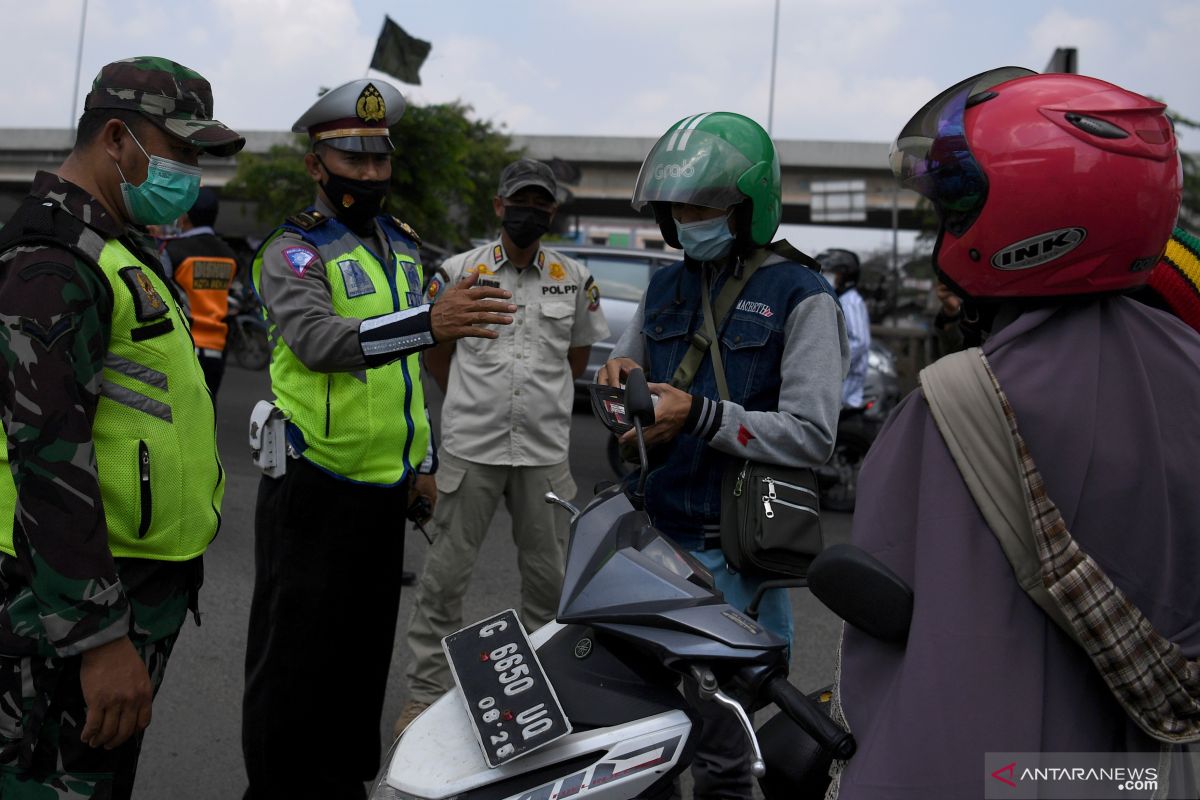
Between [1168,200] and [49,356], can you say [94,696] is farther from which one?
[1168,200]

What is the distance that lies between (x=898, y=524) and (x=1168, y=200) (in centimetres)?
58

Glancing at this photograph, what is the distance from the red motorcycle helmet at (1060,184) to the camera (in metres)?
1.42

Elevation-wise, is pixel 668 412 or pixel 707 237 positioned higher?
pixel 707 237

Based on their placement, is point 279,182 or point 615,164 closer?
point 279,182

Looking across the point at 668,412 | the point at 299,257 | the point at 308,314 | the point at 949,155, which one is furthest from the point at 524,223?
the point at 949,155

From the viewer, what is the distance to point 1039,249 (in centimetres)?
147

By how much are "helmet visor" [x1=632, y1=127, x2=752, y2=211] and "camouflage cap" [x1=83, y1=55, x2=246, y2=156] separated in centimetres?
102

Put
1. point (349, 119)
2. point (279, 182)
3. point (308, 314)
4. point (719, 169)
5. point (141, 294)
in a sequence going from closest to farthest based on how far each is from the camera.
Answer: point (141, 294) < point (719, 169) < point (308, 314) < point (349, 119) < point (279, 182)

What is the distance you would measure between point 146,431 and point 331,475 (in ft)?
3.05

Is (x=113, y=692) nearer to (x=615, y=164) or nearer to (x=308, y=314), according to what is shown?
(x=308, y=314)

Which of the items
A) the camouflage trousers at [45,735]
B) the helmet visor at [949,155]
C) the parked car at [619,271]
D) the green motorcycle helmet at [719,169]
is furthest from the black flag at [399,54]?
the helmet visor at [949,155]

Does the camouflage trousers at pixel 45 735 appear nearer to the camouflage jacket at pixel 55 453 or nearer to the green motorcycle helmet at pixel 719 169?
the camouflage jacket at pixel 55 453

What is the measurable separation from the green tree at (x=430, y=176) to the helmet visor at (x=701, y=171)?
775 centimetres

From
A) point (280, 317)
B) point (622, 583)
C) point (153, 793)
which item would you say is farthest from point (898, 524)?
point (153, 793)
